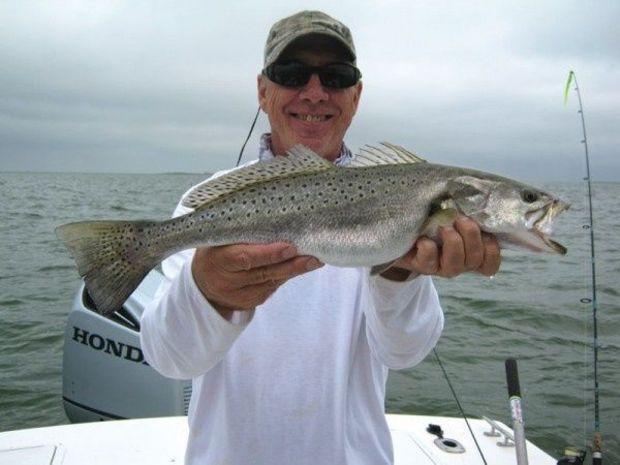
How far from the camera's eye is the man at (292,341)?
296 cm

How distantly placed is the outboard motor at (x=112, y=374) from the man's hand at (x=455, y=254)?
4.11 m

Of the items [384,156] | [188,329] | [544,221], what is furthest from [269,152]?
[544,221]

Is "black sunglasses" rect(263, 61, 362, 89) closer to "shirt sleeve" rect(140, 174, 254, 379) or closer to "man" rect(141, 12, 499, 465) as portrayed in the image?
"man" rect(141, 12, 499, 465)

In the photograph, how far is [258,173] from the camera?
3318 millimetres

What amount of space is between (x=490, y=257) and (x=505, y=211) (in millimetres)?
314

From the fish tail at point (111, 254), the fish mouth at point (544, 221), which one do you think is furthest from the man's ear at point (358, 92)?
the fish tail at point (111, 254)

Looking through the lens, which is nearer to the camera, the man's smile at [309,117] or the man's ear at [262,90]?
the man's smile at [309,117]

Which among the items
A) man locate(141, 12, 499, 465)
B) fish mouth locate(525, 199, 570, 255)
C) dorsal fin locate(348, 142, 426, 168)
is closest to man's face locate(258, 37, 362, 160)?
dorsal fin locate(348, 142, 426, 168)

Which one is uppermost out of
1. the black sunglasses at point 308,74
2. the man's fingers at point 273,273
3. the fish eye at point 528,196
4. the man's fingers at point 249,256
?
the black sunglasses at point 308,74

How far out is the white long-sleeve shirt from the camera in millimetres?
3072

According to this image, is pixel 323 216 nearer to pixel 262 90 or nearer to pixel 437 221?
pixel 437 221

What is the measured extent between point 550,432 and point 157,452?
20.7ft

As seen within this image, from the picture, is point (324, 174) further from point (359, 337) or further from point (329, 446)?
point (329, 446)

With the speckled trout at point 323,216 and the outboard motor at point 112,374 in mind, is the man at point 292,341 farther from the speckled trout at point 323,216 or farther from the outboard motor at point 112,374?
the outboard motor at point 112,374
